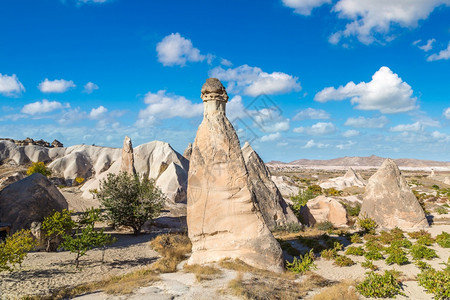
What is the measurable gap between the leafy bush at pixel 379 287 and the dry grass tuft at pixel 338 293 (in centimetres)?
26

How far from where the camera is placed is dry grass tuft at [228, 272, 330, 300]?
7.02 m

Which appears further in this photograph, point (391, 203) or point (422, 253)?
point (391, 203)

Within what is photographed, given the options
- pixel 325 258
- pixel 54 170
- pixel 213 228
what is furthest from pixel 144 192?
pixel 54 170

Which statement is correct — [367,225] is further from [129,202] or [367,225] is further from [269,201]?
[129,202]

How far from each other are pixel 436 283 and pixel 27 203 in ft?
47.9

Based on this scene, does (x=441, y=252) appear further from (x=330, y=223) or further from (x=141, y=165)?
(x=141, y=165)

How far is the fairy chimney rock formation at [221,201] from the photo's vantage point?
938cm

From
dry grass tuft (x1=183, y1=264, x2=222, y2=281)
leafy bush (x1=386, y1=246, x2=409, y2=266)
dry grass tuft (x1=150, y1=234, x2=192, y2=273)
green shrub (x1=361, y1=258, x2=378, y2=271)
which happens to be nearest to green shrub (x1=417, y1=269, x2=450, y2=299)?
green shrub (x1=361, y1=258, x2=378, y2=271)

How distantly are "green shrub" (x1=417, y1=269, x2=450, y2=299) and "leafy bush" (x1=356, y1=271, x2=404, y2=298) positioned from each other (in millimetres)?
646

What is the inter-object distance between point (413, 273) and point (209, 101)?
825 cm

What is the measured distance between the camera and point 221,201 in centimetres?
977

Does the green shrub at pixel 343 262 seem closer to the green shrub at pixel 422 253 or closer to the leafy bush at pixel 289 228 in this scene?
the green shrub at pixel 422 253

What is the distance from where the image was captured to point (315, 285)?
27.7ft

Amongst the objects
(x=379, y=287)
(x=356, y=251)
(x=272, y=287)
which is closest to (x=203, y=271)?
(x=272, y=287)
